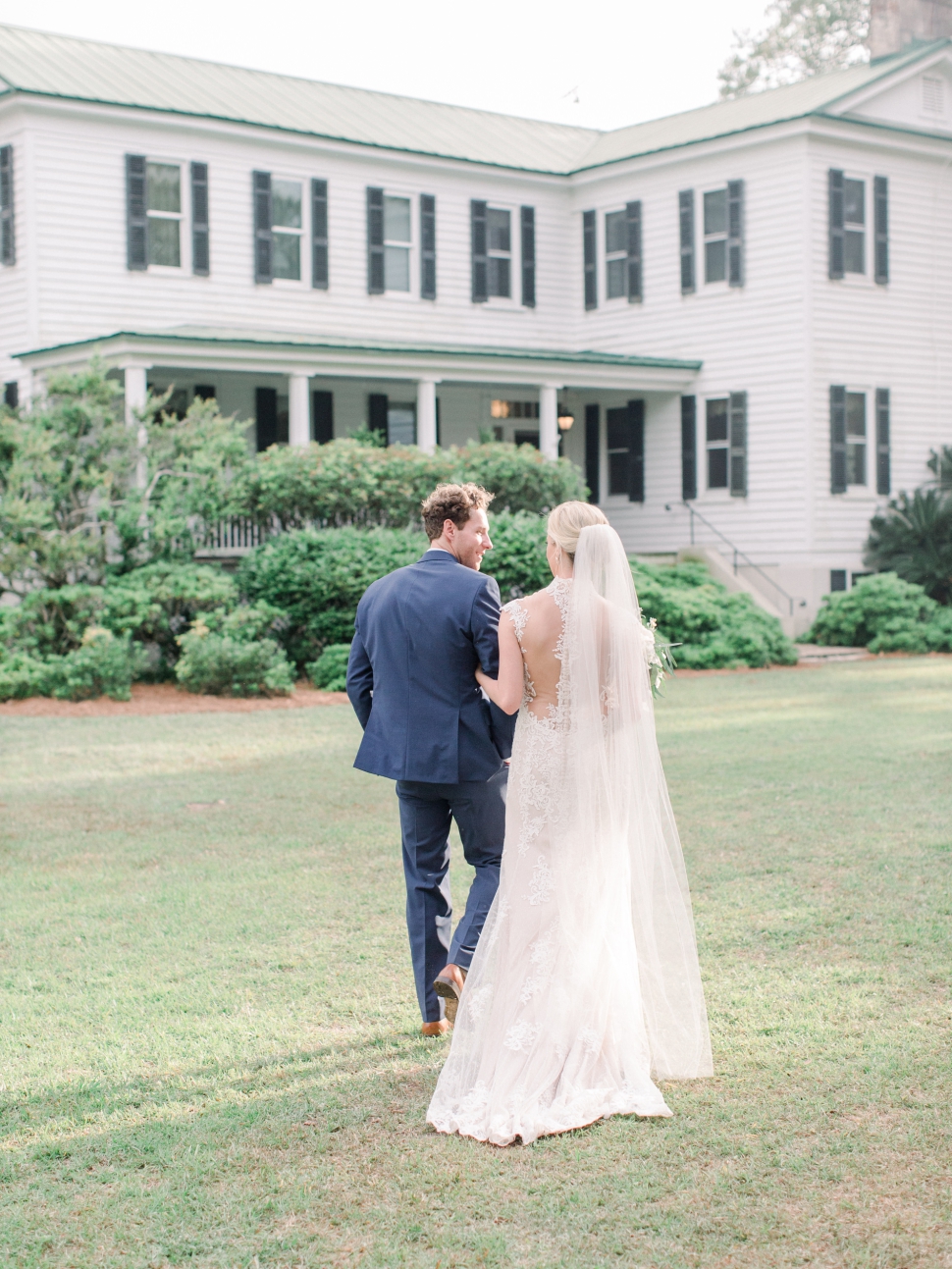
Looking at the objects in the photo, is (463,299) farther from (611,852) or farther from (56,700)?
(611,852)

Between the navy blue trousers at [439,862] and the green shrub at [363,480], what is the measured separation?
12.0m

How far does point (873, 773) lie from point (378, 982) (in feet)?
17.9

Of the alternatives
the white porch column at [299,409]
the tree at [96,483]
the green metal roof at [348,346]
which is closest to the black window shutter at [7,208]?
the green metal roof at [348,346]

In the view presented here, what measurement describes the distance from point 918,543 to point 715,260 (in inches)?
227

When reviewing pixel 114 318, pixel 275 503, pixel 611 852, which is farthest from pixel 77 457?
pixel 611 852

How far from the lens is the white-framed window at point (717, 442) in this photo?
2302 centimetres

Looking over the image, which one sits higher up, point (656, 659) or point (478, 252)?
point (478, 252)

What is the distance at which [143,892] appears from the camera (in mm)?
6852

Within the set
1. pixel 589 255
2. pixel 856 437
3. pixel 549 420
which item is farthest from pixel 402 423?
pixel 856 437

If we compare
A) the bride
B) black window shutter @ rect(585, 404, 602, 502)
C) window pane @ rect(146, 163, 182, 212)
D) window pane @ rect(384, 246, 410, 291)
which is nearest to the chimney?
black window shutter @ rect(585, 404, 602, 502)

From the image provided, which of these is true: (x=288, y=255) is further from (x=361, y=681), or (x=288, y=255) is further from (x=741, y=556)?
(x=361, y=681)

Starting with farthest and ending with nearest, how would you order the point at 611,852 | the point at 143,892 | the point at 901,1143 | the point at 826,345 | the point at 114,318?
the point at 826,345 < the point at 114,318 < the point at 143,892 < the point at 611,852 < the point at 901,1143

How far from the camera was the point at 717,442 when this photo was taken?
2314 cm

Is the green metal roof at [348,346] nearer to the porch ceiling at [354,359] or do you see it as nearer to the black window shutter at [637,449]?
the porch ceiling at [354,359]
